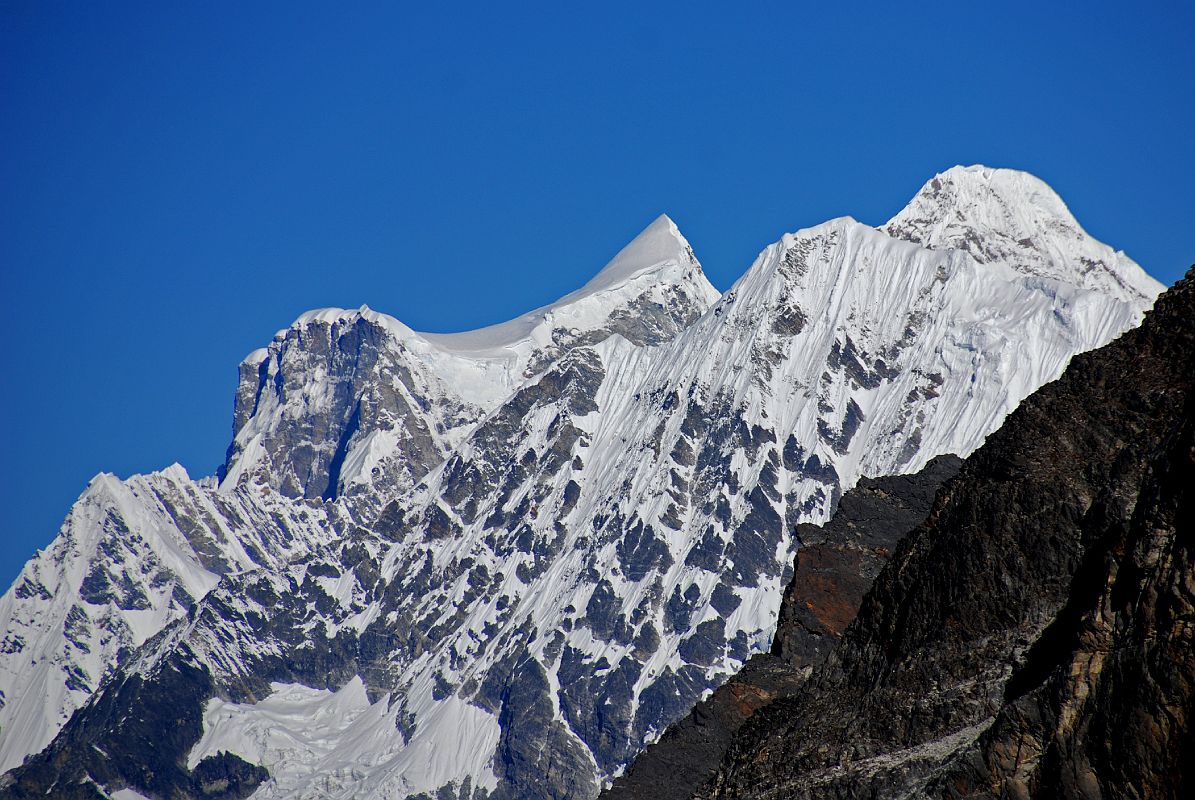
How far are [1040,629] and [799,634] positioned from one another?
2469 centimetres

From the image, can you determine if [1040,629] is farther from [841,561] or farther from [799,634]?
[841,561]

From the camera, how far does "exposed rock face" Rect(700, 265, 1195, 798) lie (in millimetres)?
35469

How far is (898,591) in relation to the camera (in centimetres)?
5672

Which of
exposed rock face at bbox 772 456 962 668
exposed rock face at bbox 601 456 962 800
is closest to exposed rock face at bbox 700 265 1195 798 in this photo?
exposed rock face at bbox 601 456 962 800

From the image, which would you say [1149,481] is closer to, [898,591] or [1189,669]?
[1189,669]

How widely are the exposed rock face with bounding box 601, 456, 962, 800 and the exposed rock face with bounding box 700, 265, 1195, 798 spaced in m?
13.5

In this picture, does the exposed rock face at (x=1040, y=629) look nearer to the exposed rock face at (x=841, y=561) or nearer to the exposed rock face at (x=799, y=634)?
the exposed rock face at (x=799, y=634)

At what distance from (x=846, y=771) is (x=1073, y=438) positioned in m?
11.1

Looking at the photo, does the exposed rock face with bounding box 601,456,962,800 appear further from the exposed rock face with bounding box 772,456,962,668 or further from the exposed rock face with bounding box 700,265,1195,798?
the exposed rock face with bounding box 700,265,1195,798

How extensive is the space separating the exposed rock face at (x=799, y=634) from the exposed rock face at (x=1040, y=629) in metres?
13.5

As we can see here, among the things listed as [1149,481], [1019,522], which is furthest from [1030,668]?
[1019,522]

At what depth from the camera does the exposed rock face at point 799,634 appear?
74125mm

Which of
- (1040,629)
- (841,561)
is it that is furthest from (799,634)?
(1040,629)

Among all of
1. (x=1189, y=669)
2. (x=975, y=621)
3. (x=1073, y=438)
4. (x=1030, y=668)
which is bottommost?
(x=1189, y=669)
